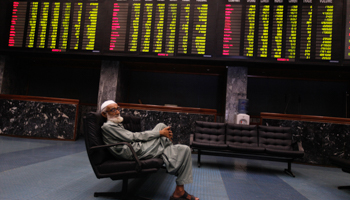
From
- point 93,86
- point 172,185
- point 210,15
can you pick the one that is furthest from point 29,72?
point 172,185


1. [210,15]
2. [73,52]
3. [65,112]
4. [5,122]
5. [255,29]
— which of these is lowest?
[5,122]

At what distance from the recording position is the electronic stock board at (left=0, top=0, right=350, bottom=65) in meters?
4.99

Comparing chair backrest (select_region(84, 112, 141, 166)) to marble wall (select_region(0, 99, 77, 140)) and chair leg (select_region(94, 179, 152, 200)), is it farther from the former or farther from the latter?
marble wall (select_region(0, 99, 77, 140))

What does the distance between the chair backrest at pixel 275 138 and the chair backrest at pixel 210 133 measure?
826 millimetres

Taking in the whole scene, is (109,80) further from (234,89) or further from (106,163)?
(106,163)

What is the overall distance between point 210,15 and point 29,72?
7.18 meters

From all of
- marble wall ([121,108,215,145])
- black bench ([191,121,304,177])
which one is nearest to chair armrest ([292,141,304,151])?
black bench ([191,121,304,177])

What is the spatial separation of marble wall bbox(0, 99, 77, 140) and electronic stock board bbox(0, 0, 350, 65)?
1608mm

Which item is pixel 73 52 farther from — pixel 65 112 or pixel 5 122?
pixel 5 122

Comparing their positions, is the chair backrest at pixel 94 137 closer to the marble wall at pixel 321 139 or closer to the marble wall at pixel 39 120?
the marble wall at pixel 39 120

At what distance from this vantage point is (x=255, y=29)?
16.9 feet

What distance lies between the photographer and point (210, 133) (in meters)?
4.46

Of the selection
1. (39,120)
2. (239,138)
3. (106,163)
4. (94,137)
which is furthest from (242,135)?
(39,120)

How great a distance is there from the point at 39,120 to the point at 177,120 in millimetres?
4024
